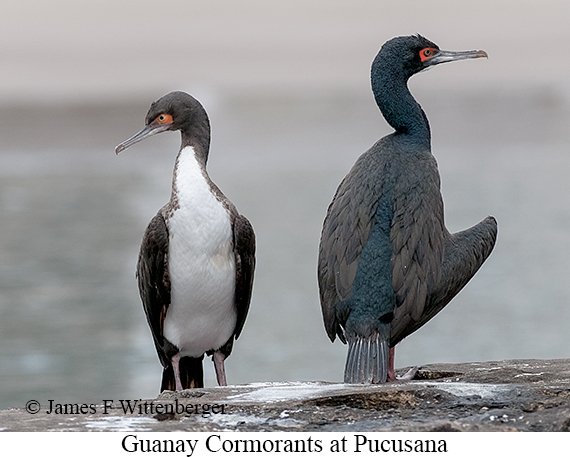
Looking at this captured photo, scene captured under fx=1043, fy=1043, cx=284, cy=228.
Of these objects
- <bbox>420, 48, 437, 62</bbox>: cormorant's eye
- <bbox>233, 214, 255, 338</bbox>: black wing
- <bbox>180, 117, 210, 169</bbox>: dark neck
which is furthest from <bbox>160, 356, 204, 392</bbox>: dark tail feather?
<bbox>420, 48, 437, 62</bbox>: cormorant's eye

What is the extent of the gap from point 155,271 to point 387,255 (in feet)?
5.40

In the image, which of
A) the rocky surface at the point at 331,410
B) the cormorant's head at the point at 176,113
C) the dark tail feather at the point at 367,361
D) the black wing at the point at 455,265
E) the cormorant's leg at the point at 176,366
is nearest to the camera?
the rocky surface at the point at 331,410

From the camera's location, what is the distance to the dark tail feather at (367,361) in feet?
18.5

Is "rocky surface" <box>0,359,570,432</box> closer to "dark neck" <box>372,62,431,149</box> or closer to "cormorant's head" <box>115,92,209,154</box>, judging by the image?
"dark neck" <box>372,62,431,149</box>

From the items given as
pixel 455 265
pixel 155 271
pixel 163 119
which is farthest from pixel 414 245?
pixel 163 119

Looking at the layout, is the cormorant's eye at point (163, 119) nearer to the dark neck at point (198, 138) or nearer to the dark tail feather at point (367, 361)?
the dark neck at point (198, 138)

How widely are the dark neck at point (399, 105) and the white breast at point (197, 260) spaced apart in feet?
4.02

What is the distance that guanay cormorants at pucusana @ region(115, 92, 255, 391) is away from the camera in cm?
662

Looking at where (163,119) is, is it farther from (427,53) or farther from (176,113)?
(427,53)

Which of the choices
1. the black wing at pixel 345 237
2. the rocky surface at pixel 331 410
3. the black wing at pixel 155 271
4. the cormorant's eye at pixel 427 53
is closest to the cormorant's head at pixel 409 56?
the cormorant's eye at pixel 427 53

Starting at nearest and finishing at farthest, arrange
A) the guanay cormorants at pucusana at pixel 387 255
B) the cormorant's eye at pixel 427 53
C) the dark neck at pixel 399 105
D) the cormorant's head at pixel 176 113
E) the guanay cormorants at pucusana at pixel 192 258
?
the guanay cormorants at pucusana at pixel 387 255
the dark neck at pixel 399 105
the cormorant's eye at pixel 427 53
the guanay cormorants at pucusana at pixel 192 258
the cormorant's head at pixel 176 113

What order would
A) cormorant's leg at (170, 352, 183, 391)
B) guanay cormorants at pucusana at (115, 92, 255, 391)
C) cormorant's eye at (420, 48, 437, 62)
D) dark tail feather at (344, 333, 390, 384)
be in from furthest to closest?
1. cormorant's leg at (170, 352, 183, 391)
2. guanay cormorants at pucusana at (115, 92, 255, 391)
3. cormorant's eye at (420, 48, 437, 62)
4. dark tail feather at (344, 333, 390, 384)
